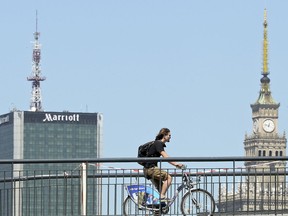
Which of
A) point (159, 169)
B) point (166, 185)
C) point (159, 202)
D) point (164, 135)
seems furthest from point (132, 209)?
point (164, 135)

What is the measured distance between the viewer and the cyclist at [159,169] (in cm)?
2112

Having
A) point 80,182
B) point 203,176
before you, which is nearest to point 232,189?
point 203,176

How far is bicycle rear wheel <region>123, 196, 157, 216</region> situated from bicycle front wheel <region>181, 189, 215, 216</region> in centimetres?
49

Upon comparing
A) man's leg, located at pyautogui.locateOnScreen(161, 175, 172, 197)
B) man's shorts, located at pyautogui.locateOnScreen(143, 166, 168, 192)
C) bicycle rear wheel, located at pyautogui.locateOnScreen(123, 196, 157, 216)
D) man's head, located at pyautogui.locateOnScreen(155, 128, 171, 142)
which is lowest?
bicycle rear wheel, located at pyautogui.locateOnScreen(123, 196, 157, 216)

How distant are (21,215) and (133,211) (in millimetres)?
1516

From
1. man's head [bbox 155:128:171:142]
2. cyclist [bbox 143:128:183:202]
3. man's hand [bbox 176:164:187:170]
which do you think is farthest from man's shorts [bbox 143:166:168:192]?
man's head [bbox 155:128:171:142]

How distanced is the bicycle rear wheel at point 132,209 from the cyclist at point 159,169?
28 centimetres

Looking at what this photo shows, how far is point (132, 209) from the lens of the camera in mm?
21328

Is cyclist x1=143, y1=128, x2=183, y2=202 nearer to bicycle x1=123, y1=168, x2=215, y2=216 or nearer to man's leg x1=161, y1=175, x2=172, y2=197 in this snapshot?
man's leg x1=161, y1=175, x2=172, y2=197

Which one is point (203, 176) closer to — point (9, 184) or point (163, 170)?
point (163, 170)

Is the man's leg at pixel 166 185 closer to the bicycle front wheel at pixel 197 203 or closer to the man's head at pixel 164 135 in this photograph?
the bicycle front wheel at pixel 197 203

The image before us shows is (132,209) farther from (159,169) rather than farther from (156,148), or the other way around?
(156,148)

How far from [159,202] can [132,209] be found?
0.45 meters

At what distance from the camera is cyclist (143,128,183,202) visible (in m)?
21.1
